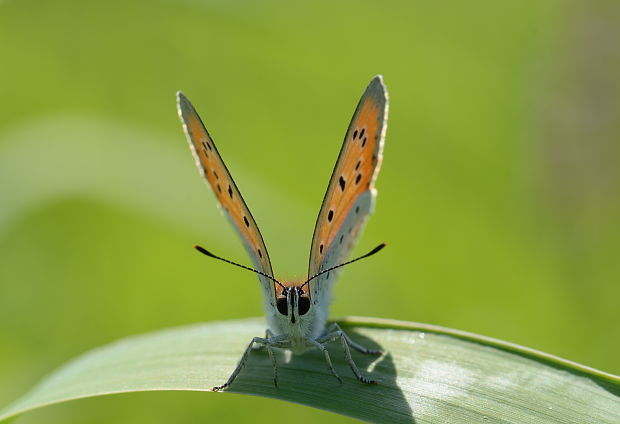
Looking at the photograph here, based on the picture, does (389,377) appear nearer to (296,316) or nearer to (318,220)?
(296,316)

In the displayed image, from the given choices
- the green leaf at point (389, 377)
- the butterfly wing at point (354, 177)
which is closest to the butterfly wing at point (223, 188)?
the butterfly wing at point (354, 177)

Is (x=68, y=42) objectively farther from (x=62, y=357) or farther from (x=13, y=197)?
(x=62, y=357)

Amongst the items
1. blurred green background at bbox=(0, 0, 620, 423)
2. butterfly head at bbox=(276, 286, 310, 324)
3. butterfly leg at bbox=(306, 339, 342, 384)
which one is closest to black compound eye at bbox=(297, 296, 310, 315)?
butterfly head at bbox=(276, 286, 310, 324)

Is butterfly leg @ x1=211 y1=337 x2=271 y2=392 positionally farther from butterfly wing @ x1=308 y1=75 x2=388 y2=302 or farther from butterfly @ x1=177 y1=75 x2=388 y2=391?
butterfly wing @ x1=308 y1=75 x2=388 y2=302

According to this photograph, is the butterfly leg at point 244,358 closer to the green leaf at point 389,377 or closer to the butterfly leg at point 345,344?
the green leaf at point 389,377

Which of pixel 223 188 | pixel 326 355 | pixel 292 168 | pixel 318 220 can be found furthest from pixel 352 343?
pixel 292 168

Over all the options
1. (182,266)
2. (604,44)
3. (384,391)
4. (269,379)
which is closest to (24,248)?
(182,266)
